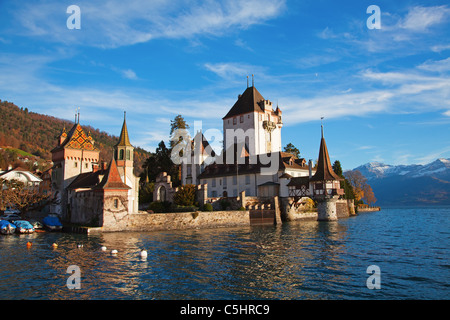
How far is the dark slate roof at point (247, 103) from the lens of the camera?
245 feet

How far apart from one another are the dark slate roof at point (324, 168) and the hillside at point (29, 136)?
9435cm

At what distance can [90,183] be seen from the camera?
46375 millimetres

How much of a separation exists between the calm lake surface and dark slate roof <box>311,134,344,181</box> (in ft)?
69.2

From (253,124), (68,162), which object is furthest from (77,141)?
(253,124)

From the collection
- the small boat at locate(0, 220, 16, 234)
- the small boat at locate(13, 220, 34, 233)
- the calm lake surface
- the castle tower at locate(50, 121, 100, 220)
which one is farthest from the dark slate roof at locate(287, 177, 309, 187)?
the small boat at locate(0, 220, 16, 234)

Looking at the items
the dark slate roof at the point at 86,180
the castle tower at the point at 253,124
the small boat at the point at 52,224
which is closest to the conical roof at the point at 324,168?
the castle tower at the point at 253,124

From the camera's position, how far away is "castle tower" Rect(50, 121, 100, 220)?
2010 inches

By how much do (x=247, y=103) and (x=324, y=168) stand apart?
28733 millimetres

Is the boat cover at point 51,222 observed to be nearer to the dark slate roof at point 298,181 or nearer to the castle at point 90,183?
the castle at point 90,183

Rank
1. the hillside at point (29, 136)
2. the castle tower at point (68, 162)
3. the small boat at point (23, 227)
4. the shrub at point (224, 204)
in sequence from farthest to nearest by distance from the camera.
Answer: the hillside at point (29, 136), the shrub at point (224, 204), the castle tower at point (68, 162), the small boat at point (23, 227)

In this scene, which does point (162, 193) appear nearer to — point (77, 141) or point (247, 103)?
point (77, 141)

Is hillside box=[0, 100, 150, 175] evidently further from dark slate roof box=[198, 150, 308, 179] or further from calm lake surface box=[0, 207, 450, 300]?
calm lake surface box=[0, 207, 450, 300]

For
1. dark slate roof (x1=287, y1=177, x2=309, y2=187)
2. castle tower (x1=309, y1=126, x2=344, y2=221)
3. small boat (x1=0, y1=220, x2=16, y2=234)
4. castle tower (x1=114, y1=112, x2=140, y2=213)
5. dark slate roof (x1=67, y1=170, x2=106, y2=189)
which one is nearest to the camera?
small boat (x1=0, y1=220, x2=16, y2=234)
